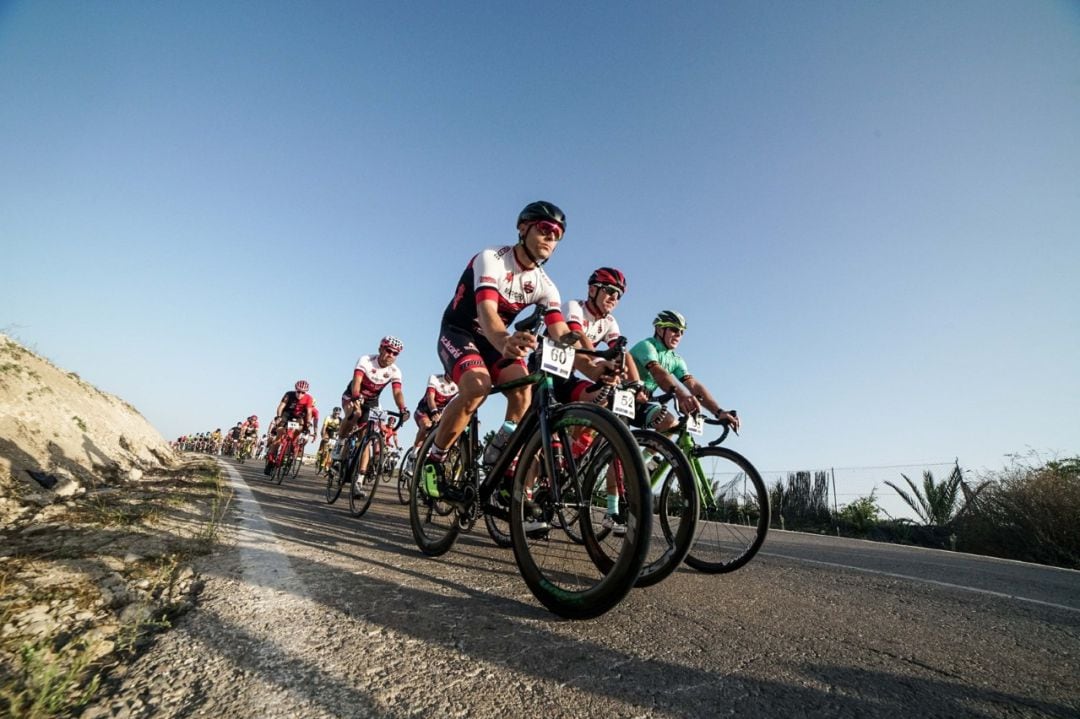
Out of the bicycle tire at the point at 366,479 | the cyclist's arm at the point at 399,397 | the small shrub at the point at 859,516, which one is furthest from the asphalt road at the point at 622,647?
the small shrub at the point at 859,516

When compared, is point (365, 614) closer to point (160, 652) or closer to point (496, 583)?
point (160, 652)

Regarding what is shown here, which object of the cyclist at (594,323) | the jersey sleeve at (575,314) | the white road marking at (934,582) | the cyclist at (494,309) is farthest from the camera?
the jersey sleeve at (575,314)

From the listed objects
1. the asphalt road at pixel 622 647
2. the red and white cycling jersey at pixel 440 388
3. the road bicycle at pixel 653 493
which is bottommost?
the asphalt road at pixel 622 647

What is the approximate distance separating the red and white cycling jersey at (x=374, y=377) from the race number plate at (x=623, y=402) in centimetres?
596

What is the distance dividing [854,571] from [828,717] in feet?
10.6

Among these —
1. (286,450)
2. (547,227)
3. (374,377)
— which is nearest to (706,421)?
(547,227)

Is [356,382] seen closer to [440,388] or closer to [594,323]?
[440,388]

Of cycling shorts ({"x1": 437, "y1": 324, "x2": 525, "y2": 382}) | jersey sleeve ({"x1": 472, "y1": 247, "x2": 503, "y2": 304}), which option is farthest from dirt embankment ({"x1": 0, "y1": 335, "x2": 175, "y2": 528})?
jersey sleeve ({"x1": 472, "y1": 247, "x2": 503, "y2": 304})

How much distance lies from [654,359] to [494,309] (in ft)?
8.78

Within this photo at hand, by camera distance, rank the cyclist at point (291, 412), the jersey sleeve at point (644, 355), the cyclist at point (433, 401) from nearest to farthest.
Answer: the jersey sleeve at point (644, 355) → the cyclist at point (433, 401) → the cyclist at point (291, 412)

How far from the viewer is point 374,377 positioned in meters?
8.69

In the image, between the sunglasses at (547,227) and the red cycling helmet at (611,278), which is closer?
the sunglasses at (547,227)

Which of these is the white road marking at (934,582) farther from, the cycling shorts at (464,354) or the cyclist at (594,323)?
the cycling shorts at (464,354)

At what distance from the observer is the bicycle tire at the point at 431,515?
328 centimetres
